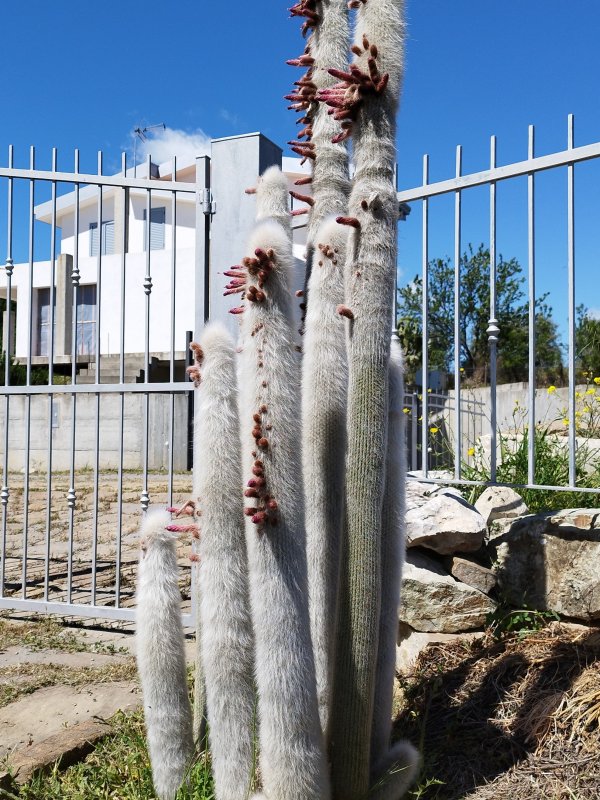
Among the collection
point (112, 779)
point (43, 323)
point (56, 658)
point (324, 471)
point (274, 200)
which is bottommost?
point (56, 658)

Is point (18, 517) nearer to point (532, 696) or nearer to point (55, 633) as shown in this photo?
point (55, 633)

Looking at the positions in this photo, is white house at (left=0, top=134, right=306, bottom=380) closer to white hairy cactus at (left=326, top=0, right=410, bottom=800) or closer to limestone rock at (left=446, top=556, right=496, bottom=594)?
limestone rock at (left=446, top=556, right=496, bottom=594)

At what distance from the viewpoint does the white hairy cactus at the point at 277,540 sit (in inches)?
72.9

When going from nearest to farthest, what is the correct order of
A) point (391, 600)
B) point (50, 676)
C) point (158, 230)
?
point (391, 600)
point (50, 676)
point (158, 230)

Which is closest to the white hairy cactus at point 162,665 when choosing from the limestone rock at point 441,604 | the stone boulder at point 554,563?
the limestone rock at point 441,604

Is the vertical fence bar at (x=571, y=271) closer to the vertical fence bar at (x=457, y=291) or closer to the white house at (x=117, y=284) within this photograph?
the vertical fence bar at (x=457, y=291)

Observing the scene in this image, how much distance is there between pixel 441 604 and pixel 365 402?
4.75ft

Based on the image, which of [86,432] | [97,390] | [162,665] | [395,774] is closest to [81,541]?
[97,390]

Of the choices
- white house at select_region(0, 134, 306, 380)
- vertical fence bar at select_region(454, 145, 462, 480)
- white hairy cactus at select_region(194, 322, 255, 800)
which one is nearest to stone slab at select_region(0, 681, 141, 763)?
white hairy cactus at select_region(194, 322, 255, 800)

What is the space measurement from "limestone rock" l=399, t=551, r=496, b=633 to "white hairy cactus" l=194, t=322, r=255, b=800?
4.14ft

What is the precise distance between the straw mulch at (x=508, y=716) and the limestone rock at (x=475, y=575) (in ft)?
0.82

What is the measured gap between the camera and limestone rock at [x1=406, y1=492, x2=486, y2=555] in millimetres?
3236

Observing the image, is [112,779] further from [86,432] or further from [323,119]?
[86,432]

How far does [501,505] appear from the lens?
12.1 feet
